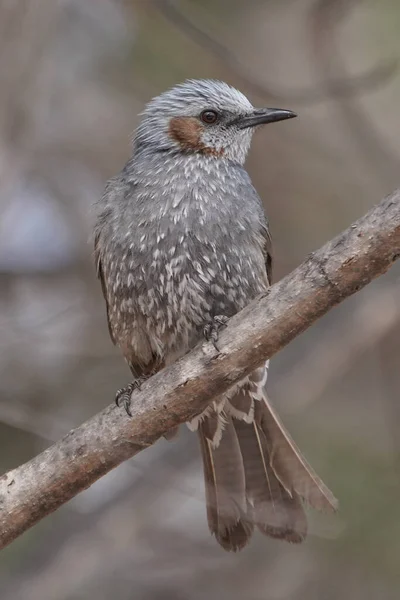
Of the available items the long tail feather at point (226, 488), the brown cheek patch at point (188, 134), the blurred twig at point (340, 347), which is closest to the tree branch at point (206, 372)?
the long tail feather at point (226, 488)

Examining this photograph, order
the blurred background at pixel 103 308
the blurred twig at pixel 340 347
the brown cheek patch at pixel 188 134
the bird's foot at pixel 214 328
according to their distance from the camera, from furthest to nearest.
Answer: the blurred twig at pixel 340 347
the blurred background at pixel 103 308
the brown cheek patch at pixel 188 134
the bird's foot at pixel 214 328

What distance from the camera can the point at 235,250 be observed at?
14.3 ft

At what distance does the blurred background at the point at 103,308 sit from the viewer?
5961 millimetres

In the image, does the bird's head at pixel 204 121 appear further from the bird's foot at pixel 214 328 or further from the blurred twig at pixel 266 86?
the bird's foot at pixel 214 328

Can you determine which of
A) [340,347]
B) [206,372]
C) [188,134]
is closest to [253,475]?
[206,372]

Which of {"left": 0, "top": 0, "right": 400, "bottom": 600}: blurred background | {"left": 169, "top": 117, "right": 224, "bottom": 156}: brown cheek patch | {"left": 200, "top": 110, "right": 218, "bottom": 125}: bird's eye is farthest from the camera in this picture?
{"left": 0, "top": 0, "right": 400, "bottom": 600}: blurred background

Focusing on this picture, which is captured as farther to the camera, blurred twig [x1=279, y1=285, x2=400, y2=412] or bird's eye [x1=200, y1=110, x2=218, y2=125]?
blurred twig [x1=279, y1=285, x2=400, y2=412]

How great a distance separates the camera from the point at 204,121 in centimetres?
501

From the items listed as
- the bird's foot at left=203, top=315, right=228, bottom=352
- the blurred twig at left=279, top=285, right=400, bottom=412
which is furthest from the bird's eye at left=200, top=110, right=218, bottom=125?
the blurred twig at left=279, top=285, right=400, bottom=412

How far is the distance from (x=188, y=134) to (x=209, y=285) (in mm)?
981

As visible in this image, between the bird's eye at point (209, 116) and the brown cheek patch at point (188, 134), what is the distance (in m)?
0.04

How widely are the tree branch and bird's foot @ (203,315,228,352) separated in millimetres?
29

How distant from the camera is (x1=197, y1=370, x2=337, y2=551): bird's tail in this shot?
430 cm

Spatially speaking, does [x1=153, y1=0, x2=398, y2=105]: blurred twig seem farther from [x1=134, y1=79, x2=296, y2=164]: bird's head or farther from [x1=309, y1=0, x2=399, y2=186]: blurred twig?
[x1=134, y1=79, x2=296, y2=164]: bird's head
